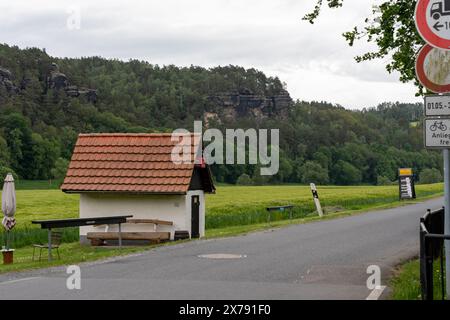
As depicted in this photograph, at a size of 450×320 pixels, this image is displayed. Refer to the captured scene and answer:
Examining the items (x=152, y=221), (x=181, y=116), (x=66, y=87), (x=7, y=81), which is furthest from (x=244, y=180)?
(x=152, y=221)

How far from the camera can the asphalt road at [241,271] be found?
10.1 meters

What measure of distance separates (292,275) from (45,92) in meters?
141

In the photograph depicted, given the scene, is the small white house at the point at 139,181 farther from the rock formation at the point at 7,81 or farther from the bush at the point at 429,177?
the rock formation at the point at 7,81

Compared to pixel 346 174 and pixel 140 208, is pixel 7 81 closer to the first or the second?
pixel 346 174

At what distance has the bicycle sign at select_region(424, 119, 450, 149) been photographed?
8188mm

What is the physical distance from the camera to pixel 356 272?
12.5m

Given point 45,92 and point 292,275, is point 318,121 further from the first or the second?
point 292,275

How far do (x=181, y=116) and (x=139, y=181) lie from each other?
452 feet

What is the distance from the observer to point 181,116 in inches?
6368

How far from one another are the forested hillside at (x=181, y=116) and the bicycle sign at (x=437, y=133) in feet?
310

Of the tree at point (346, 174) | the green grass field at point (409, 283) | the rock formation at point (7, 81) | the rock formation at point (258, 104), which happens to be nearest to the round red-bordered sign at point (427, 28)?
the green grass field at point (409, 283)

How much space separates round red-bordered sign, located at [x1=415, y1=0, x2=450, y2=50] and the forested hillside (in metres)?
94.7

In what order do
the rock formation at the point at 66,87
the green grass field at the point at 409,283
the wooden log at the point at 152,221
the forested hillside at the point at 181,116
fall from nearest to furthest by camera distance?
the green grass field at the point at 409,283 < the wooden log at the point at 152,221 < the forested hillside at the point at 181,116 < the rock formation at the point at 66,87
